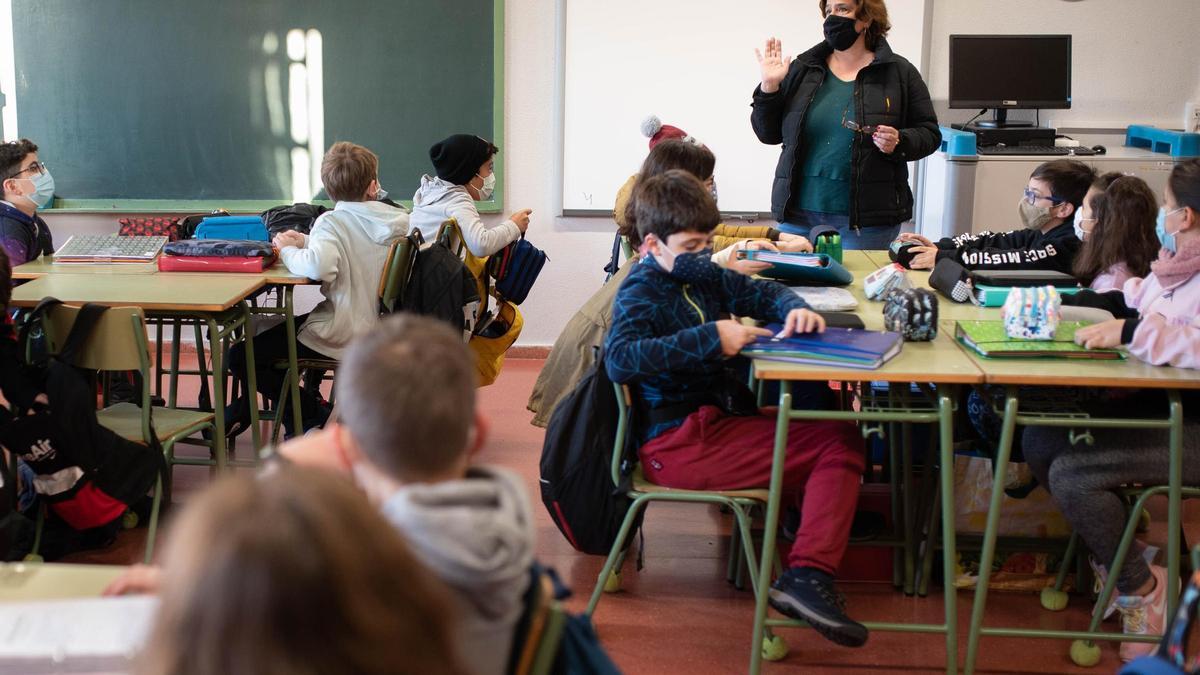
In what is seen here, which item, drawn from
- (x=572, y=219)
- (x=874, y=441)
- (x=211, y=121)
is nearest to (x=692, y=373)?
(x=874, y=441)

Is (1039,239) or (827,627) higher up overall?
(1039,239)

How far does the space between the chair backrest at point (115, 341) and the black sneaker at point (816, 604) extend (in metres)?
1.72

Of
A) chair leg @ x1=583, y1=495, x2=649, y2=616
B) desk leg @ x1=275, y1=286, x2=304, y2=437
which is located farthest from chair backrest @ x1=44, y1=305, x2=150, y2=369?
chair leg @ x1=583, y1=495, x2=649, y2=616

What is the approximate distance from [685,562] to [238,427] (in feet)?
5.54

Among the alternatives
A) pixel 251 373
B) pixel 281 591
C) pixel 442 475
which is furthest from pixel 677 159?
pixel 281 591

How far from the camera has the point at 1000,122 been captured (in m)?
5.36

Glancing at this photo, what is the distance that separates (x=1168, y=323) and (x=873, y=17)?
173 centimetres

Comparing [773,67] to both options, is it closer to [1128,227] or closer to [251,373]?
[1128,227]

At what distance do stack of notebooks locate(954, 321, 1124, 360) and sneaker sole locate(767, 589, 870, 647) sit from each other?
0.65m

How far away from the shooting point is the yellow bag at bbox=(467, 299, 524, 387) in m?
4.40

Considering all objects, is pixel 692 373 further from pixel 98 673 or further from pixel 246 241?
pixel 246 241

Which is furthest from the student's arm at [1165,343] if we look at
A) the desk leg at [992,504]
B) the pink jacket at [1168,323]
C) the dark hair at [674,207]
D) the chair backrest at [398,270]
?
the chair backrest at [398,270]

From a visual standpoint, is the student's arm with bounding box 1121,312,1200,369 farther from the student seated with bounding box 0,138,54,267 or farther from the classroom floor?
the student seated with bounding box 0,138,54,267

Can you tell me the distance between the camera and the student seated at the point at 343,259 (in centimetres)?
405
